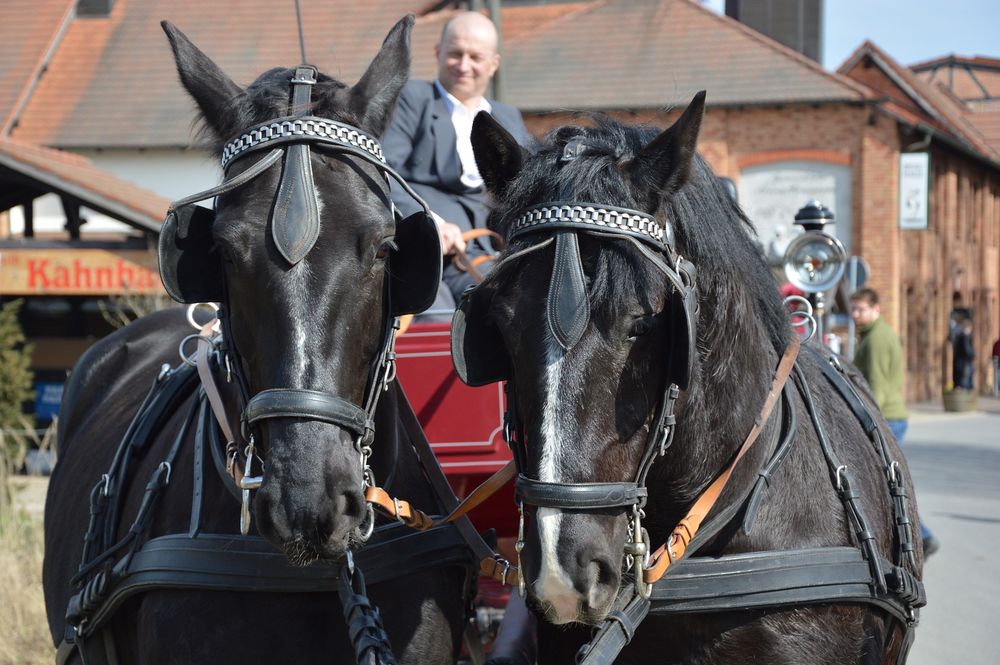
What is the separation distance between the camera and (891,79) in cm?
3175

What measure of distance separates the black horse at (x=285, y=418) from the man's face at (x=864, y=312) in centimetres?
710

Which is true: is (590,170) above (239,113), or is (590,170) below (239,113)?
below

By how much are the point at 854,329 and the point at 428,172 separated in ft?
23.5

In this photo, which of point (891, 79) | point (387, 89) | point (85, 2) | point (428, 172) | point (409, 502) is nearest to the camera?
point (387, 89)

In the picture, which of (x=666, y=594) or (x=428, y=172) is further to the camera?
(x=428, y=172)

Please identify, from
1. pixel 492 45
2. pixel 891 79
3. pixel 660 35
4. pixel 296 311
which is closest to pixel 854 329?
pixel 492 45

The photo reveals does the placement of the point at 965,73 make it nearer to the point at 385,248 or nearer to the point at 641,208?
the point at 641,208

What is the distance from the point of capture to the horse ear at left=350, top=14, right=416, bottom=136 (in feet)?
9.37

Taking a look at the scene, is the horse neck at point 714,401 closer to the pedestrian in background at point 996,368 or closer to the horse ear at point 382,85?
the horse ear at point 382,85

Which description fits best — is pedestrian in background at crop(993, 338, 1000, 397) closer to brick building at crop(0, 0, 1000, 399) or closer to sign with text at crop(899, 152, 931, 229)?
brick building at crop(0, 0, 1000, 399)

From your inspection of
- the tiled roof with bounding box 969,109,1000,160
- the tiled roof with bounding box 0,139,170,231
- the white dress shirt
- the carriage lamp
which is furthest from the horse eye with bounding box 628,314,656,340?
the tiled roof with bounding box 969,109,1000,160

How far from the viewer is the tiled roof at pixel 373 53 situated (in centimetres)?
2486

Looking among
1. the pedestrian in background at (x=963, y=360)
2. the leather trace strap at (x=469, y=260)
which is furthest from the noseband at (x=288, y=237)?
the pedestrian in background at (x=963, y=360)

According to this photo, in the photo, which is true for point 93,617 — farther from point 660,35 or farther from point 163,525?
point 660,35
